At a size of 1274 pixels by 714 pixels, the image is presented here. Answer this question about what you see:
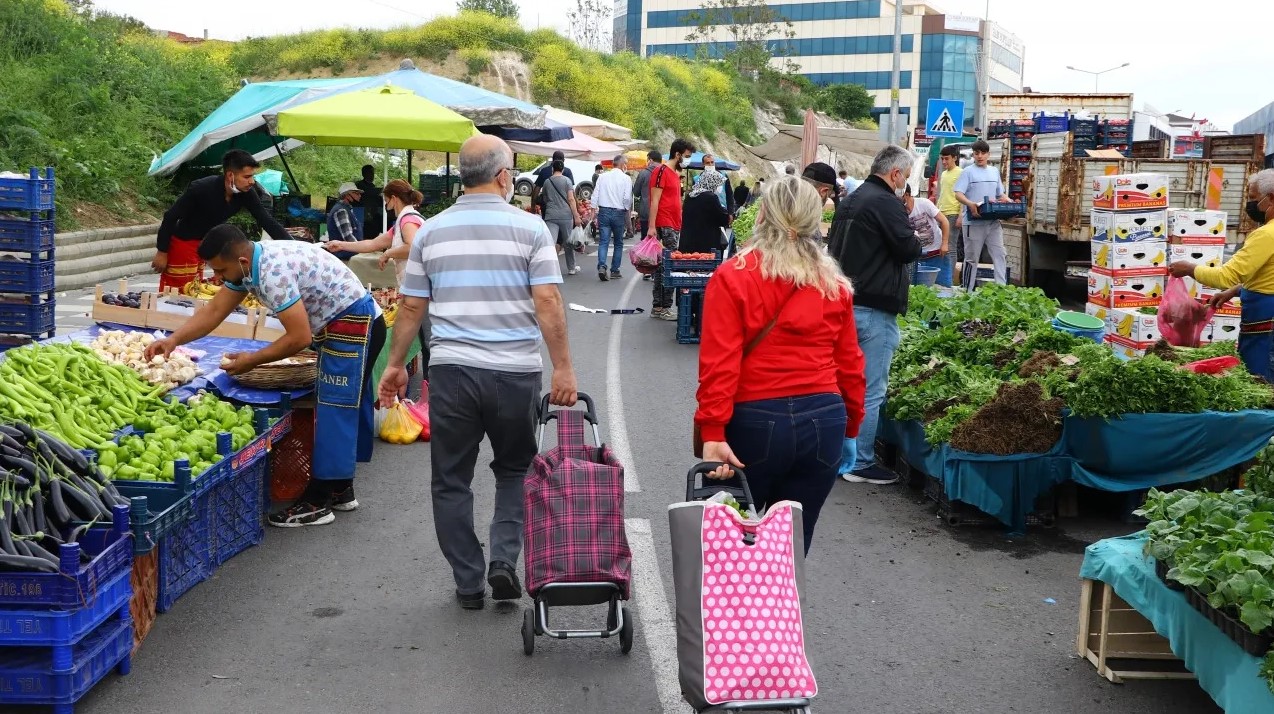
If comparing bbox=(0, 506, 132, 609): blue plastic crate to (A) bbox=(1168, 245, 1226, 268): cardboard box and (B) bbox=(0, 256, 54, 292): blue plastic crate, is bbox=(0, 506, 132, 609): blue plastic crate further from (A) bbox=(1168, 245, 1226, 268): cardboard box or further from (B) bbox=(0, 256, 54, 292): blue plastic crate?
(A) bbox=(1168, 245, 1226, 268): cardboard box

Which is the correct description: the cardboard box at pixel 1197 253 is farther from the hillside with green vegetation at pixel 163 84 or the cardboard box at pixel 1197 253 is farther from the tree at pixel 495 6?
the tree at pixel 495 6

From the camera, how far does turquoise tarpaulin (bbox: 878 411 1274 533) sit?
23.4ft

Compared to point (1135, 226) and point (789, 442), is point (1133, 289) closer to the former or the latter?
point (1135, 226)

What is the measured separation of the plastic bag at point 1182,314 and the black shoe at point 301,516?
707 centimetres

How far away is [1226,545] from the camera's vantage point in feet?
14.9

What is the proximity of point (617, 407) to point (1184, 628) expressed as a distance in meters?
6.48

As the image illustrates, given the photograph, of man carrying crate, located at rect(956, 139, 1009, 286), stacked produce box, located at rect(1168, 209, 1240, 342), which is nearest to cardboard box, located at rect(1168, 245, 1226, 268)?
stacked produce box, located at rect(1168, 209, 1240, 342)

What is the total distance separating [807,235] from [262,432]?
3574 millimetres

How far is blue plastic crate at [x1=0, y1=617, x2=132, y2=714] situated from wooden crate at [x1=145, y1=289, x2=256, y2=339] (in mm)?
4230

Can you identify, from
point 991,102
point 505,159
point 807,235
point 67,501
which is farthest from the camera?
point 991,102

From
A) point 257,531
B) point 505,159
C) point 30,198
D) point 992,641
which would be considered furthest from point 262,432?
point 992,641

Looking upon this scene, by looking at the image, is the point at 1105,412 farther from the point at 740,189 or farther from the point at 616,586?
the point at 740,189

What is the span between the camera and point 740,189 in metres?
29.4

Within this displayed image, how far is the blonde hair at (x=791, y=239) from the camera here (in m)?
4.49
